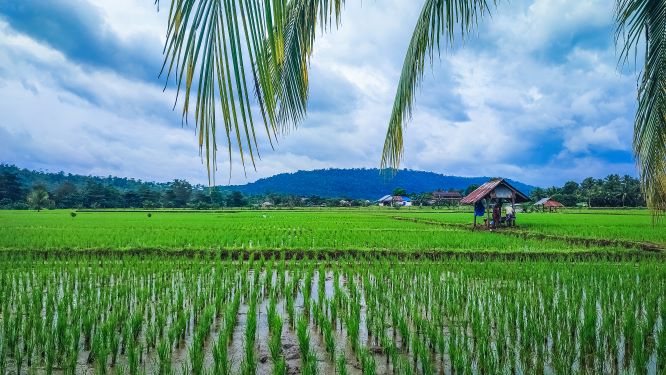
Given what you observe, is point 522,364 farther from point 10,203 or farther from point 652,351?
point 10,203

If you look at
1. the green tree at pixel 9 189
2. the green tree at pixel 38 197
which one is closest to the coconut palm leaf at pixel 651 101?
the green tree at pixel 38 197

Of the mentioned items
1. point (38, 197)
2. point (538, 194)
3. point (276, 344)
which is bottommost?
point (276, 344)

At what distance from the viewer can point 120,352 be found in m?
3.40

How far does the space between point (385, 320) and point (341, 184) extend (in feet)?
556

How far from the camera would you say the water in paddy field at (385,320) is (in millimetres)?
3213

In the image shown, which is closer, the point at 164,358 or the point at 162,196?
the point at 164,358

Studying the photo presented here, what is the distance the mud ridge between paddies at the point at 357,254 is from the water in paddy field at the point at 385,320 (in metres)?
1.71

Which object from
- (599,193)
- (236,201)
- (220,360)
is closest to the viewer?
(220,360)

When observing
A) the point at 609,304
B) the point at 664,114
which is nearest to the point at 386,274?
the point at 609,304

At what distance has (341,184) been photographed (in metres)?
174

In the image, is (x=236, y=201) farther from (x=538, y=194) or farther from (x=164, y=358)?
(x=164, y=358)

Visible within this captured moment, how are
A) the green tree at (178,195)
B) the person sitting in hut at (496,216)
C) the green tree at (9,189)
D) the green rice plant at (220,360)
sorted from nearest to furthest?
1. the green rice plant at (220,360)
2. the person sitting in hut at (496,216)
3. the green tree at (9,189)
4. the green tree at (178,195)

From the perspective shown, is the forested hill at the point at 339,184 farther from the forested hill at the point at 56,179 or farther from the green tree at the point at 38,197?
the green tree at the point at 38,197

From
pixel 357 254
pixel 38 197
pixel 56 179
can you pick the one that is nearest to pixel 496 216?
pixel 357 254
